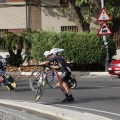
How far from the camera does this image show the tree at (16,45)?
2486cm

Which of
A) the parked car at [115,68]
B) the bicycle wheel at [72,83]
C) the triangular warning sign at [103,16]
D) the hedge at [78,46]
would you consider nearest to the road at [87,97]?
the bicycle wheel at [72,83]

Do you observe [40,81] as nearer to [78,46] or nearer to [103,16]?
[103,16]

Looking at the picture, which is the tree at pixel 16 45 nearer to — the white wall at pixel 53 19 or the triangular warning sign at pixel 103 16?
the white wall at pixel 53 19

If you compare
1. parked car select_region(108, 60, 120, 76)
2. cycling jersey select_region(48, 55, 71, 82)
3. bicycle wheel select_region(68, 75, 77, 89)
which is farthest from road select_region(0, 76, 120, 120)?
parked car select_region(108, 60, 120, 76)

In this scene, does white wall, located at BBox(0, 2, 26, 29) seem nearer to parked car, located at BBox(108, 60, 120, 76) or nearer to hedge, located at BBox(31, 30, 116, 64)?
hedge, located at BBox(31, 30, 116, 64)

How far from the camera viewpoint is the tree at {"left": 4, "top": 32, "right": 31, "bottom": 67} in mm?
24859

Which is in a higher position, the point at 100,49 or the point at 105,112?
the point at 100,49

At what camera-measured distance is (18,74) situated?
75.7 ft

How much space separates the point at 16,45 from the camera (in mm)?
25344

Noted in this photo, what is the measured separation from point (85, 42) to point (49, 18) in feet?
23.7

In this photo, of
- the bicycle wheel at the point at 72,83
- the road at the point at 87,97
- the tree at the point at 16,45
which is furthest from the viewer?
the tree at the point at 16,45

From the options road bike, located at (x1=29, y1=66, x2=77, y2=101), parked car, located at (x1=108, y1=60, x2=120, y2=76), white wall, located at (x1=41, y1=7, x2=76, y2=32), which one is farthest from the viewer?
white wall, located at (x1=41, y1=7, x2=76, y2=32)

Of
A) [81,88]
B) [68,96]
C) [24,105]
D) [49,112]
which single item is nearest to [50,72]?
[81,88]

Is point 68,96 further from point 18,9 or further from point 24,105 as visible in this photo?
point 18,9
